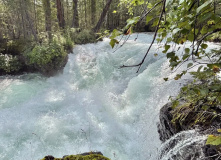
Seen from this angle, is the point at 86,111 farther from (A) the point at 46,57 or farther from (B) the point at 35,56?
(B) the point at 35,56

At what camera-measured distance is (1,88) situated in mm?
7035

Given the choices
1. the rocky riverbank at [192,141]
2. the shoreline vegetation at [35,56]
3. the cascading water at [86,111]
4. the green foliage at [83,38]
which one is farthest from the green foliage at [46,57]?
the rocky riverbank at [192,141]

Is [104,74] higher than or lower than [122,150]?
higher

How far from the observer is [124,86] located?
682 centimetres

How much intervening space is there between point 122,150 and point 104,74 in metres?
4.20

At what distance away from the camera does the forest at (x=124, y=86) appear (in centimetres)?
112

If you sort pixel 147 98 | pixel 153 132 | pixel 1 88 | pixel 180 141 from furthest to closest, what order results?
pixel 1 88 → pixel 147 98 → pixel 153 132 → pixel 180 141

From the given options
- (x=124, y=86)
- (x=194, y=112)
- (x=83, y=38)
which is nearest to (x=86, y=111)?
(x=124, y=86)

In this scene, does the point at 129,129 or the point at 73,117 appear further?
the point at 73,117

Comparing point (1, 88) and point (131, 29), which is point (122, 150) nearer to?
point (131, 29)

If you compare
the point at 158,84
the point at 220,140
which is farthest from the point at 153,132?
the point at 220,140

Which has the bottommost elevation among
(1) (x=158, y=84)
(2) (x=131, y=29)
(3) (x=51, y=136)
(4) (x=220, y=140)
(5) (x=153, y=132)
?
(3) (x=51, y=136)

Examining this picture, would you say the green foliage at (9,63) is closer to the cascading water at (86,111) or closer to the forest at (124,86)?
the forest at (124,86)

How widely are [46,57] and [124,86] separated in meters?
4.02
